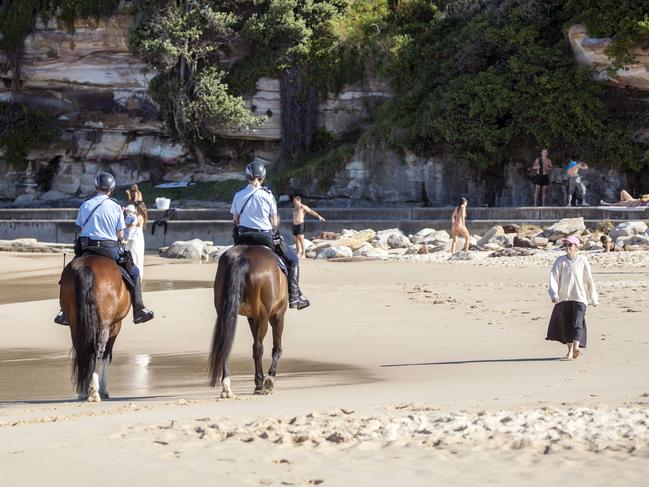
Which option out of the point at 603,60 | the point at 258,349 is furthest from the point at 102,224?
the point at 603,60

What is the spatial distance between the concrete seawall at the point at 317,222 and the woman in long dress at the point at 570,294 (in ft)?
45.1

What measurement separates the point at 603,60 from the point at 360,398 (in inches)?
842

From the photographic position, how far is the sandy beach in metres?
5.85

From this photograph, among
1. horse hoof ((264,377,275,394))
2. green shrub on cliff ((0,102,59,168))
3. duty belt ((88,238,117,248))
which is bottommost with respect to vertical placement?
horse hoof ((264,377,275,394))

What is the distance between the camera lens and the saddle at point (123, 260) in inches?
389

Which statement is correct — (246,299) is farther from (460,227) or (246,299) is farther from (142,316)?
(460,227)

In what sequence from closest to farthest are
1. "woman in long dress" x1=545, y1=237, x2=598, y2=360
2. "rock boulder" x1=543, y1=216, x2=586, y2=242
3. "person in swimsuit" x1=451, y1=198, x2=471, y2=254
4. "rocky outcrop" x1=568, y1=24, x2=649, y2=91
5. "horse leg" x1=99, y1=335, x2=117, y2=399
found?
"horse leg" x1=99, y1=335, x2=117, y2=399, "woman in long dress" x1=545, y1=237, x2=598, y2=360, "person in swimsuit" x1=451, y1=198, x2=471, y2=254, "rock boulder" x1=543, y1=216, x2=586, y2=242, "rocky outcrop" x1=568, y1=24, x2=649, y2=91

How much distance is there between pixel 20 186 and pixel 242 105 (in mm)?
8603

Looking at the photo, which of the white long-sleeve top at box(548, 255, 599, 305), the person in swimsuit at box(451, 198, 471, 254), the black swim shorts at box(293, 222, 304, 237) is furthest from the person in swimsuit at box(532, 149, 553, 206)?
the white long-sleeve top at box(548, 255, 599, 305)

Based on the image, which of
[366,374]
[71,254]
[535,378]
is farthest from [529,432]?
[71,254]

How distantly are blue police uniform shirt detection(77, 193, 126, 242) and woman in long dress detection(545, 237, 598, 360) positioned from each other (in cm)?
414

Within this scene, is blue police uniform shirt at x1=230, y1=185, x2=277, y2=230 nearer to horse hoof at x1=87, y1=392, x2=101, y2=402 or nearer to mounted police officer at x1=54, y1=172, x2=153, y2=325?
mounted police officer at x1=54, y1=172, x2=153, y2=325

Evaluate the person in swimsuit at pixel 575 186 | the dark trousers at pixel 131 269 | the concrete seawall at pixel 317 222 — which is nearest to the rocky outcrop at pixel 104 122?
the concrete seawall at pixel 317 222

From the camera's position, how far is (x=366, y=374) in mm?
10344
